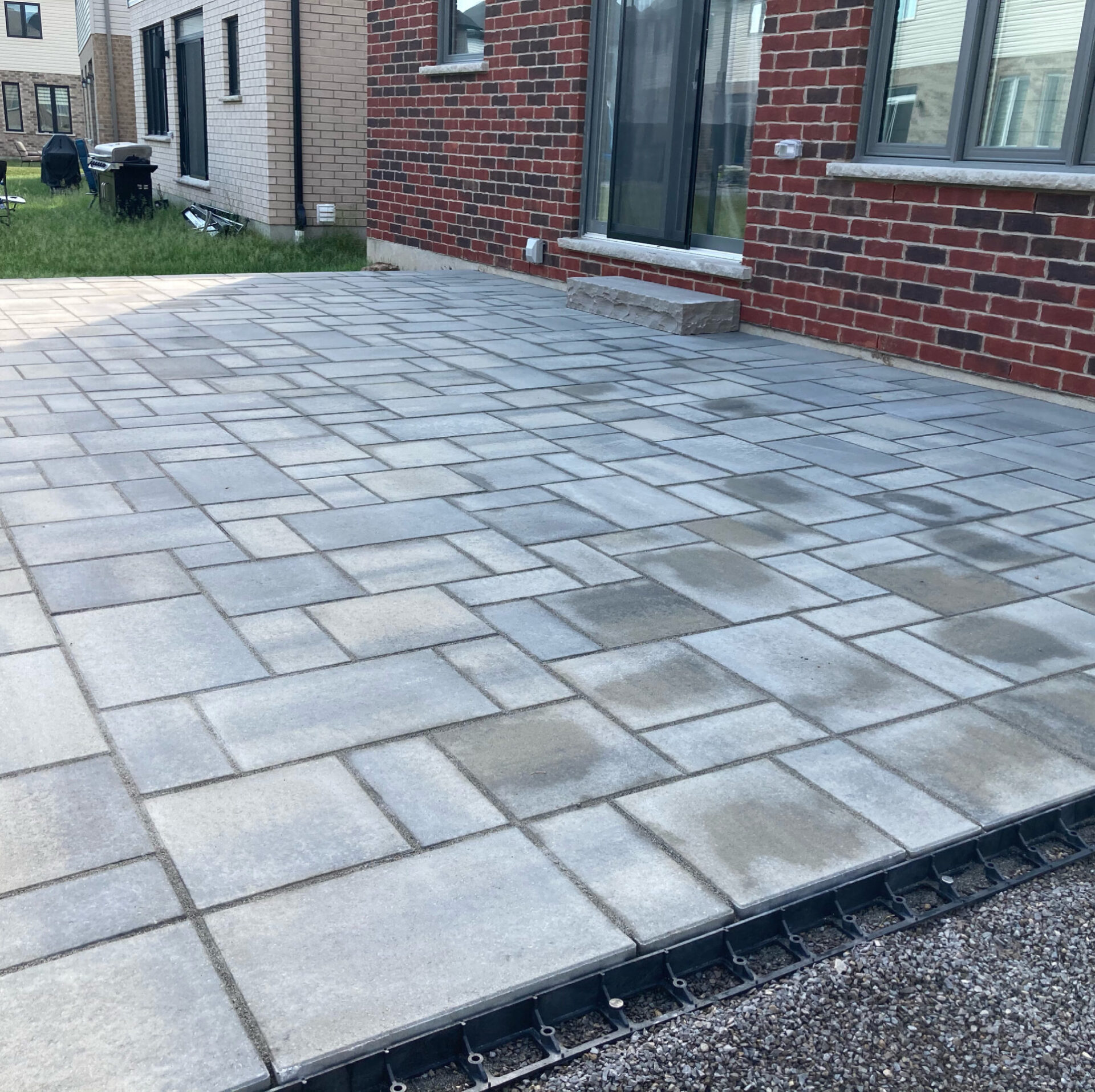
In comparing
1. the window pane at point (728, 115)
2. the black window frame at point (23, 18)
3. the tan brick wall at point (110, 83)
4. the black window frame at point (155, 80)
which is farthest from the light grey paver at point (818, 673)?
the black window frame at point (23, 18)

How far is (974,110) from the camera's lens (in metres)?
6.07

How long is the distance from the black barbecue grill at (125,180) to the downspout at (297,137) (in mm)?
2390

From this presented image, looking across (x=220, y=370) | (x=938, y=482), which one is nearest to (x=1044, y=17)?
(x=938, y=482)

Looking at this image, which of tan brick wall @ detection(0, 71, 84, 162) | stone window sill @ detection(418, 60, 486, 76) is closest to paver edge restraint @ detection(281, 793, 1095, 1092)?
stone window sill @ detection(418, 60, 486, 76)

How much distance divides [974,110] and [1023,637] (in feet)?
13.0

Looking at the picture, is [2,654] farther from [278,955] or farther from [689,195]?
[689,195]

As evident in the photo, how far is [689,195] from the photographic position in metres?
8.16

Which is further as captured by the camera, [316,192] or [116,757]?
[316,192]

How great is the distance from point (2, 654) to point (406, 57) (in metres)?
9.89

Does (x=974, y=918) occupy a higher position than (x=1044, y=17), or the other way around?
(x=1044, y=17)

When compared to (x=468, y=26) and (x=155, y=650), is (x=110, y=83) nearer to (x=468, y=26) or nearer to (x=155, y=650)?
(x=468, y=26)

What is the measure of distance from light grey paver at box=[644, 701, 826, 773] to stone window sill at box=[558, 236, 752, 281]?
209 inches

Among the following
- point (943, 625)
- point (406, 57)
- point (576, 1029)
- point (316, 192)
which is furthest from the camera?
point (316, 192)

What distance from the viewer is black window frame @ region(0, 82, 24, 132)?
39.4m
